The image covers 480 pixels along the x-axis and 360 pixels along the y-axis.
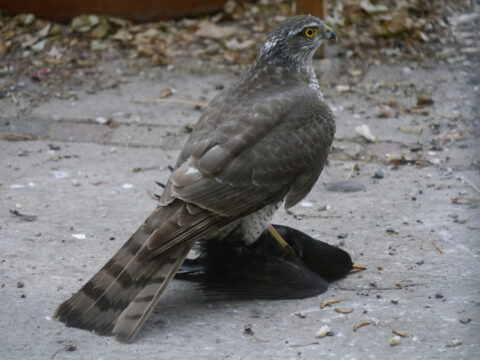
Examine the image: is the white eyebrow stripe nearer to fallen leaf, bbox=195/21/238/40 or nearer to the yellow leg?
the yellow leg

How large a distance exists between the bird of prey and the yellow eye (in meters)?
0.22

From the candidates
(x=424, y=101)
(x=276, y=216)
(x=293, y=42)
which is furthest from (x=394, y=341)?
(x=424, y=101)

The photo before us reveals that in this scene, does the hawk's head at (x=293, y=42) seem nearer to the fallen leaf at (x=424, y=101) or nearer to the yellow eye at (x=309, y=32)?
the yellow eye at (x=309, y=32)

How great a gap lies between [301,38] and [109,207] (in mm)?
1465

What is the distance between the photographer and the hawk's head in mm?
4320

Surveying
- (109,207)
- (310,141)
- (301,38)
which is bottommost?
(109,207)

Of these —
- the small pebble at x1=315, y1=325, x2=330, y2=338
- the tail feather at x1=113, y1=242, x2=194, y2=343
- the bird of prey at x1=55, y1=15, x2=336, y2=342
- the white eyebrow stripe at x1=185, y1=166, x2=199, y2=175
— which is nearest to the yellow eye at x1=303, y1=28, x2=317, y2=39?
the bird of prey at x1=55, y1=15, x2=336, y2=342

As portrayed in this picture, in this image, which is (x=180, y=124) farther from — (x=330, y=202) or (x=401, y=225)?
(x=401, y=225)

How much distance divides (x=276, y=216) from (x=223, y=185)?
1197mm

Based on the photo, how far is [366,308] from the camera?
3.66 meters

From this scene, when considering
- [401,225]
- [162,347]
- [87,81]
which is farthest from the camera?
[87,81]

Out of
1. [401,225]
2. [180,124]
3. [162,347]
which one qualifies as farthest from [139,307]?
[180,124]

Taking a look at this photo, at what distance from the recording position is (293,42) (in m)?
4.35

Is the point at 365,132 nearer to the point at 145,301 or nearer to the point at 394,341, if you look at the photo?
the point at 394,341
